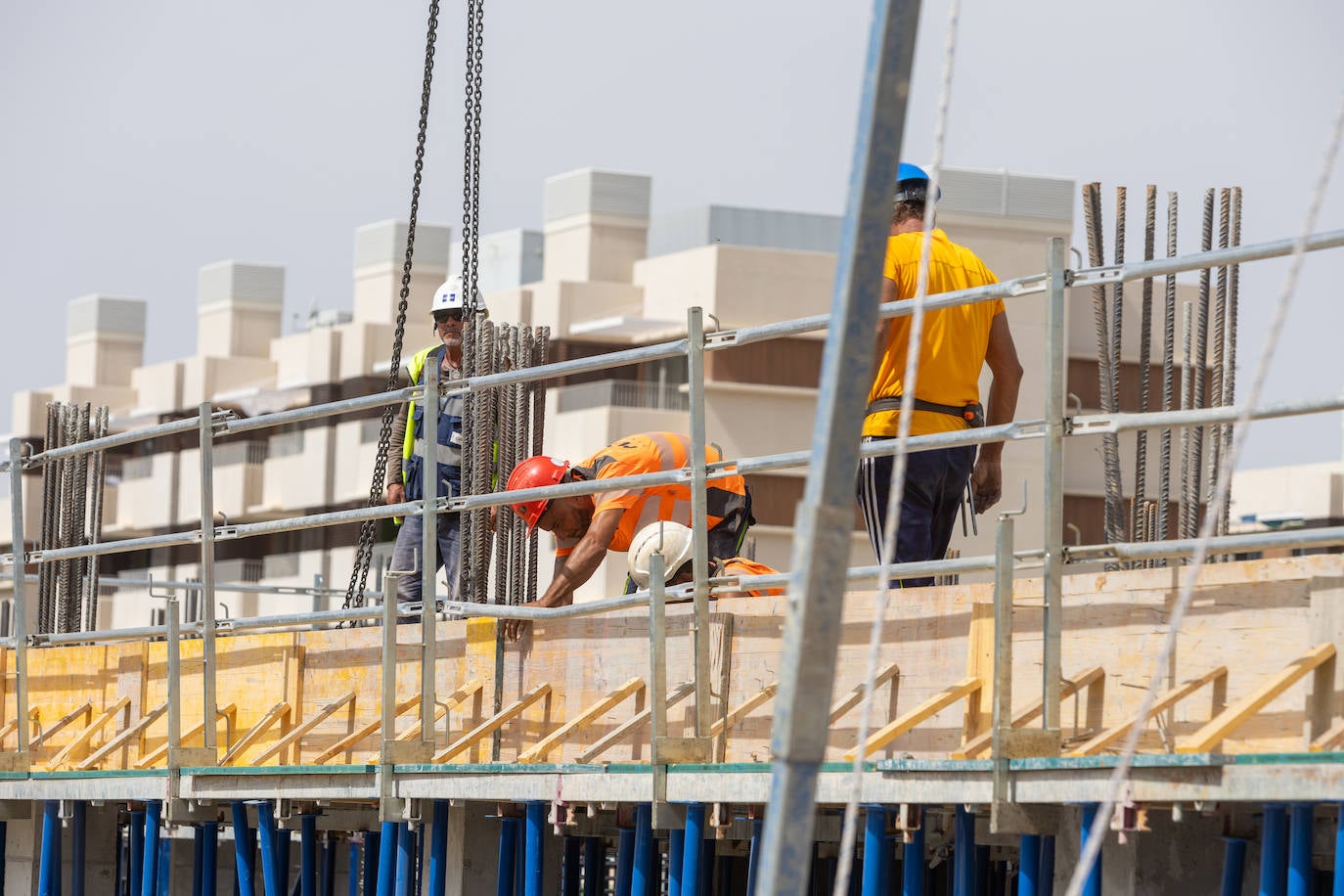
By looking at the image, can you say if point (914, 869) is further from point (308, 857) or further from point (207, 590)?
point (207, 590)

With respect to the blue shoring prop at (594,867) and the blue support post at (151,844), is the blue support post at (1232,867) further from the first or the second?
the blue support post at (151,844)

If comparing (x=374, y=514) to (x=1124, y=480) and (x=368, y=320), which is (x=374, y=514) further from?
(x=368, y=320)

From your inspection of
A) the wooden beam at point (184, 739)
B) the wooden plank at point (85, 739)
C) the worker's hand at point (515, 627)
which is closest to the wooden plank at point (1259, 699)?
the worker's hand at point (515, 627)

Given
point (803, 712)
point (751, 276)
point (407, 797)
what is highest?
point (751, 276)

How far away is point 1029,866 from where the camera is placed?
22.3ft

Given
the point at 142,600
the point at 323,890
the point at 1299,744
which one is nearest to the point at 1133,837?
→ the point at 1299,744

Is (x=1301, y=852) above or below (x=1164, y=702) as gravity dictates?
below

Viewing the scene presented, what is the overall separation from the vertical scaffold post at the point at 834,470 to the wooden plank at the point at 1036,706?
257 centimetres

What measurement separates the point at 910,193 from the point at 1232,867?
296 centimetres

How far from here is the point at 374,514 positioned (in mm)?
9578

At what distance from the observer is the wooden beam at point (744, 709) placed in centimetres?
816

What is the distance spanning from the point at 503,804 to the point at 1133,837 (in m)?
3.14

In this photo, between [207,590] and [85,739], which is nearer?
[207,590]

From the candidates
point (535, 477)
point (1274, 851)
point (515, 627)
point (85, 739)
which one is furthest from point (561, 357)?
point (1274, 851)
